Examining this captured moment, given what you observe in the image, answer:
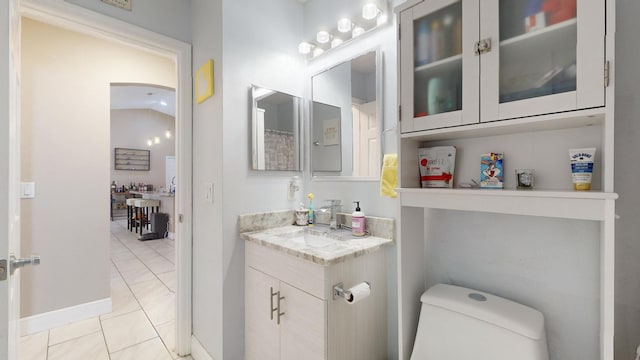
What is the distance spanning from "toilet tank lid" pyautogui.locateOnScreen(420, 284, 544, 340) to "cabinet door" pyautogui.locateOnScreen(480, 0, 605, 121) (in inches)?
28.3

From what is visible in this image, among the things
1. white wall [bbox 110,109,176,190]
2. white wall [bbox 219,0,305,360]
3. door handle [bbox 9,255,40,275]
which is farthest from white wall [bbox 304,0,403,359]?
white wall [bbox 110,109,176,190]

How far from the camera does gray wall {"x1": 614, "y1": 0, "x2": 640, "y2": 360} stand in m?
0.92

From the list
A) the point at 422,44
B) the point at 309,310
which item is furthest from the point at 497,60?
the point at 309,310

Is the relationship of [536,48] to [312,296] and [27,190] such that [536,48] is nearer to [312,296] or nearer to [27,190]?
[312,296]

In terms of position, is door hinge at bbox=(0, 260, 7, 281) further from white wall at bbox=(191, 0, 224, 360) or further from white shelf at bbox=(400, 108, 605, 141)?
white shelf at bbox=(400, 108, 605, 141)

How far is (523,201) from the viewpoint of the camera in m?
0.93

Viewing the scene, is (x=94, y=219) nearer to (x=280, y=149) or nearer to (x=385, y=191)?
Answer: (x=280, y=149)

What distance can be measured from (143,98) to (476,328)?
25.3 feet

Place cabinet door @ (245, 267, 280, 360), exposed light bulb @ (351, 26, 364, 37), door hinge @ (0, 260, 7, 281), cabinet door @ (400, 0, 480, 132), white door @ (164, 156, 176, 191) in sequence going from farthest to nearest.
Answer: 1. white door @ (164, 156, 176, 191)
2. exposed light bulb @ (351, 26, 364, 37)
3. cabinet door @ (245, 267, 280, 360)
4. cabinet door @ (400, 0, 480, 132)
5. door hinge @ (0, 260, 7, 281)

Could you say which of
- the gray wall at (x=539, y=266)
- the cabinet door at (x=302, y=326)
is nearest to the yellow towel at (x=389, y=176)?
the gray wall at (x=539, y=266)

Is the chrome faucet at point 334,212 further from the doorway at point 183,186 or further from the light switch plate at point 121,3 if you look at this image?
the light switch plate at point 121,3

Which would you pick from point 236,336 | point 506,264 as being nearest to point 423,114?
point 506,264

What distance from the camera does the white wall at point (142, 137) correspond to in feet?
25.2

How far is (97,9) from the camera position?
159cm
